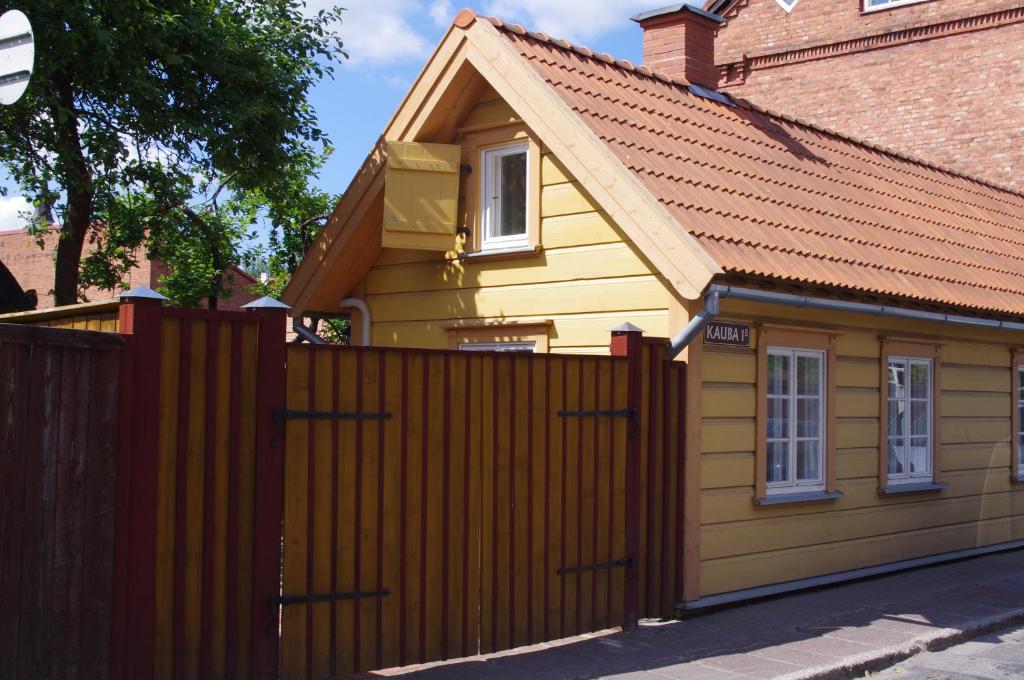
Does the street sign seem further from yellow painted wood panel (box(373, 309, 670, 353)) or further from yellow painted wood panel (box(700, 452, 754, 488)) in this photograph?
yellow painted wood panel (box(700, 452, 754, 488))

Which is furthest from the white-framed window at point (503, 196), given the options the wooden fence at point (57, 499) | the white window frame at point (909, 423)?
the wooden fence at point (57, 499)

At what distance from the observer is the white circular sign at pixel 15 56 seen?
5.85 m

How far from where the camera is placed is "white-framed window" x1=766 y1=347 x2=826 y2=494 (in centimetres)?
1023

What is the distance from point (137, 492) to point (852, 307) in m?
6.44

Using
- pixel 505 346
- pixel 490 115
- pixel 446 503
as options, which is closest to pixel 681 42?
pixel 490 115

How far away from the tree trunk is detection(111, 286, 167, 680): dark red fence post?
652cm

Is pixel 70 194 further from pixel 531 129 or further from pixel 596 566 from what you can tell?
pixel 596 566

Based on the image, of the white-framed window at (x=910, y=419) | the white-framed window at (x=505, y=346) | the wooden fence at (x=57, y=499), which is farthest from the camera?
the white-framed window at (x=910, y=419)

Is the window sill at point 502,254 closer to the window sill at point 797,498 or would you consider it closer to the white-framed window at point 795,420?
the white-framed window at point 795,420

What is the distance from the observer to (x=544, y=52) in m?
10.9

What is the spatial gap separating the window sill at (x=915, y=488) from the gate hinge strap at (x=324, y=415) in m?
6.08

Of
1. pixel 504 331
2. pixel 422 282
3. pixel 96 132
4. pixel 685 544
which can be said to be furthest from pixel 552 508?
pixel 96 132

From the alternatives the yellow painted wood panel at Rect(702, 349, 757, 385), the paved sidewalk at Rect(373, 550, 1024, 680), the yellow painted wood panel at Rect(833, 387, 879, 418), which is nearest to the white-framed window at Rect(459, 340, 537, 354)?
the yellow painted wood panel at Rect(702, 349, 757, 385)

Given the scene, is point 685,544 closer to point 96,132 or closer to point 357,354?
point 357,354
